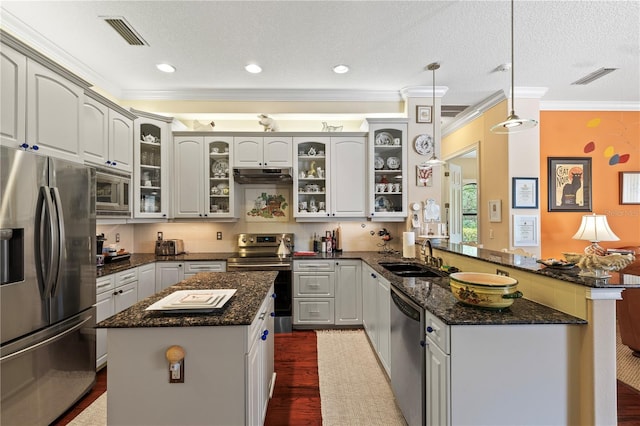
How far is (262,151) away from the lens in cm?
379

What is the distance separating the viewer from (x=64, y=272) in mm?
1999

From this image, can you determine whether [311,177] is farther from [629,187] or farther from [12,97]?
[629,187]

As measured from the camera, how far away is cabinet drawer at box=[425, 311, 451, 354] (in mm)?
1393

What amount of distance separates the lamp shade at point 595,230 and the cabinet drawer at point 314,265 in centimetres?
326

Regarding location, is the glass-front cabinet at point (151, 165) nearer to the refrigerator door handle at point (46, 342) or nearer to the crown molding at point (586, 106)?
the refrigerator door handle at point (46, 342)

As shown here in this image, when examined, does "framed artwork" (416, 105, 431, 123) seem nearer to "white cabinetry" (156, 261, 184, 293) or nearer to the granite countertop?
the granite countertop

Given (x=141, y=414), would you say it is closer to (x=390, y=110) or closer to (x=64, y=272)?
(x=64, y=272)

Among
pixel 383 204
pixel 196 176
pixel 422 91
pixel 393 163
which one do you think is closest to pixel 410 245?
pixel 383 204

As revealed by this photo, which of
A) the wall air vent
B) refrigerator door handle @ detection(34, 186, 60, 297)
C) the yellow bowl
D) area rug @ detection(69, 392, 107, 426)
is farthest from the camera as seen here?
the wall air vent

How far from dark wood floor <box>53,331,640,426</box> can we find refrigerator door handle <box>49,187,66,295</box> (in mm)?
995

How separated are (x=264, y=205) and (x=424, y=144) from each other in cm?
234

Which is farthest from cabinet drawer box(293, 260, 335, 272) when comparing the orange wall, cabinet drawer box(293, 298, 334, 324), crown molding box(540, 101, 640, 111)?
crown molding box(540, 101, 640, 111)

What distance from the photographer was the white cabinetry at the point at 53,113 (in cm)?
201

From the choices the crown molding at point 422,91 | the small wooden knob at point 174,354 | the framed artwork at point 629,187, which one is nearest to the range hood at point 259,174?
the crown molding at point 422,91
